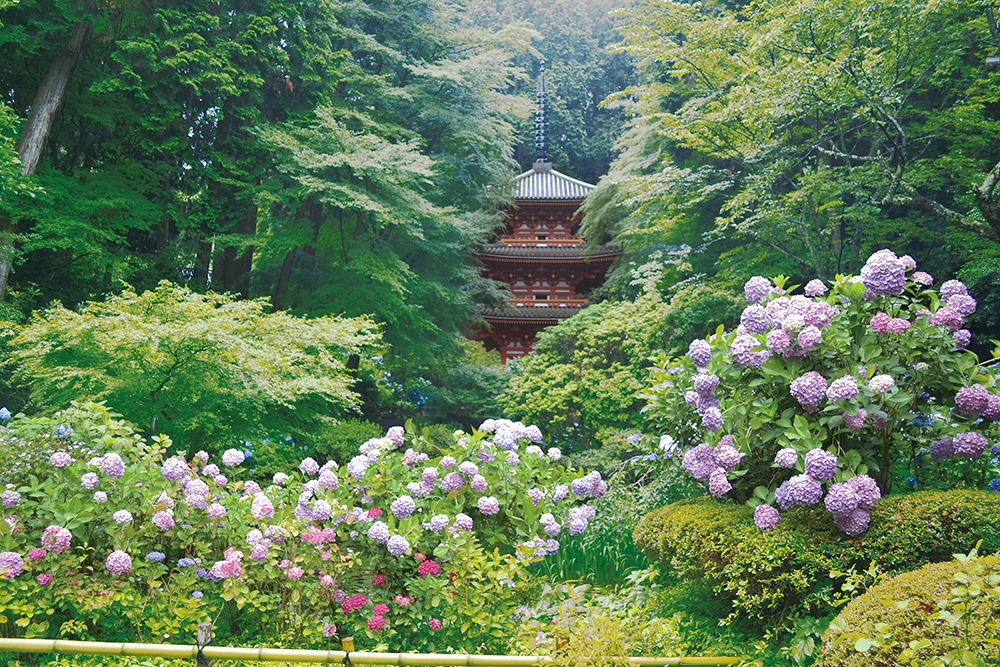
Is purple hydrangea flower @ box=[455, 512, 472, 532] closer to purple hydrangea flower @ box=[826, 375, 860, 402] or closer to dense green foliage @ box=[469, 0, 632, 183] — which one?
purple hydrangea flower @ box=[826, 375, 860, 402]

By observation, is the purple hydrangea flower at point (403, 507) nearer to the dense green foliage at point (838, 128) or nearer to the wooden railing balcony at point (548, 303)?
the dense green foliage at point (838, 128)

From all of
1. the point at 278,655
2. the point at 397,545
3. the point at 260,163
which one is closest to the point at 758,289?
the point at 397,545

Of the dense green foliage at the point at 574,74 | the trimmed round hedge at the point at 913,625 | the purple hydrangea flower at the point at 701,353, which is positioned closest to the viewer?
the trimmed round hedge at the point at 913,625

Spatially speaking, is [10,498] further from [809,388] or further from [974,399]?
[974,399]

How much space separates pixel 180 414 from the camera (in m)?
6.38

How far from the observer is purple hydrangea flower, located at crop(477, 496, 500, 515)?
12.5 feet

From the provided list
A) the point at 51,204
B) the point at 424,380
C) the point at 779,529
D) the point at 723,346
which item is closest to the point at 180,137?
the point at 51,204

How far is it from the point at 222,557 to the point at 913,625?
9.70ft

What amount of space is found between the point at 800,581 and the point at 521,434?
1820mm

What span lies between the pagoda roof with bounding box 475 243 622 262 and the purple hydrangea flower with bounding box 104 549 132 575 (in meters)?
16.0

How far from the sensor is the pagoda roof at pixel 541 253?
1894 centimetres

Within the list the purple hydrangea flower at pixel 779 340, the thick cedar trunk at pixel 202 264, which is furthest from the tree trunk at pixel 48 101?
the purple hydrangea flower at pixel 779 340

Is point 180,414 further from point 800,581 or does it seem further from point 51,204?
point 800,581

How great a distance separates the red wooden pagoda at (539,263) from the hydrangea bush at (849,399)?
46.9ft
